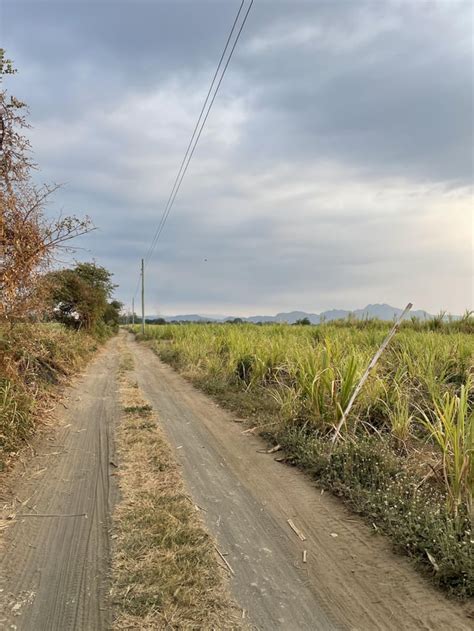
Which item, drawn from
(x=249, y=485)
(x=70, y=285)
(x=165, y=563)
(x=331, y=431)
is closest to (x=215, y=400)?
(x=331, y=431)

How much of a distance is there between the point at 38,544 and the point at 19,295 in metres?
3.54

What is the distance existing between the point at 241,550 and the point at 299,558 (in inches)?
16.3

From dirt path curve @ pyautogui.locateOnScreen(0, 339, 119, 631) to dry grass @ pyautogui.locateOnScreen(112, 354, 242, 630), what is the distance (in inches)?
5.0

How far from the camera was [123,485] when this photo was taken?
13.2ft

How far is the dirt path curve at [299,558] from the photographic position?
238cm

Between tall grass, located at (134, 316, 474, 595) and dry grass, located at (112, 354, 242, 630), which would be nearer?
dry grass, located at (112, 354, 242, 630)

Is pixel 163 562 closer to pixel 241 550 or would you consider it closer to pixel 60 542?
pixel 241 550

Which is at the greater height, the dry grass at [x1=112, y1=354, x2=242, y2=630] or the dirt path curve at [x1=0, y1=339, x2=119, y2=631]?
the dry grass at [x1=112, y1=354, x2=242, y2=630]

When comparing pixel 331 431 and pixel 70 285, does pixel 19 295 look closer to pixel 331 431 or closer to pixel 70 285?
pixel 331 431

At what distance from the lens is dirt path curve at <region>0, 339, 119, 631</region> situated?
234 centimetres

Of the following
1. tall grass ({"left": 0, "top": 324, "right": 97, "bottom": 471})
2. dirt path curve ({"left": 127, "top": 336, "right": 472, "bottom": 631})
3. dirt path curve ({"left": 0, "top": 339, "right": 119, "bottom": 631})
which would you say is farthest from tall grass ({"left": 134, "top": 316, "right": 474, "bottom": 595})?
tall grass ({"left": 0, "top": 324, "right": 97, "bottom": 471})

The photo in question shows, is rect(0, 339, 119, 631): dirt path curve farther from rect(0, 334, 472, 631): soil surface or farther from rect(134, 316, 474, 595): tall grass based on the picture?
rect(134, 316, 474, 595): tall grass

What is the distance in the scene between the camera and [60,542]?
10.2ft

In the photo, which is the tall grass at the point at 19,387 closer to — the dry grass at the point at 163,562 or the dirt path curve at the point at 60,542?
the dirt path curve at the point at 60,542
